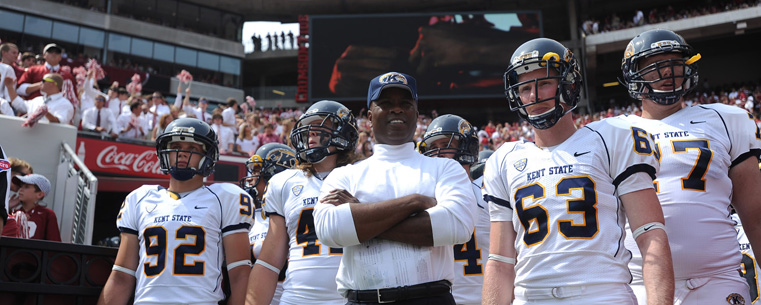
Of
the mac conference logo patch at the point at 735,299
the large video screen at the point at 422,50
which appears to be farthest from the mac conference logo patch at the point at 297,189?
the large video screen at the point at 422,50

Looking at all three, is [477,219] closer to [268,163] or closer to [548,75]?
[548,75]

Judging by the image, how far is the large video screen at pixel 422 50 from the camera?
34.3 meters

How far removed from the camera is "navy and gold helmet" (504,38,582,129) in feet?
9.60

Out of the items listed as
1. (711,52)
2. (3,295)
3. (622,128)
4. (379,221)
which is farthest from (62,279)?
(711,52)

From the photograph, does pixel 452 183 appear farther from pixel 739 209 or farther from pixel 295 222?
pixel 739 209

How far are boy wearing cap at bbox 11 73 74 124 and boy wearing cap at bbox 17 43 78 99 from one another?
0.23 meters

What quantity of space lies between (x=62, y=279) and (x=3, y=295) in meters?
0.40

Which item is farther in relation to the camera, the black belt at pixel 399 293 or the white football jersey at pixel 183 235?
the white football jersey at pixel 183 235

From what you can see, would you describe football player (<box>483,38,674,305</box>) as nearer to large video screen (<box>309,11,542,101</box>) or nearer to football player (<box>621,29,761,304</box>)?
football player (<box>621,29,761,304</box>)

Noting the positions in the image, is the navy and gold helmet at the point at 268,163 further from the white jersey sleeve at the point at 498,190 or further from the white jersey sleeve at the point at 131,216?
the white jersey sleeve at the point at 498,190

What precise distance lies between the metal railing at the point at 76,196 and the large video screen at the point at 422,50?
25.4 metres

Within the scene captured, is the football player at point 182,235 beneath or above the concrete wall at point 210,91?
beneath

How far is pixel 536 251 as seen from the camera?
2795mm

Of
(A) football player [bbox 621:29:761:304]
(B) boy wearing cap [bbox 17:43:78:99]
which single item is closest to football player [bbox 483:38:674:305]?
(A) football player [bbox 621:29:761:304]
